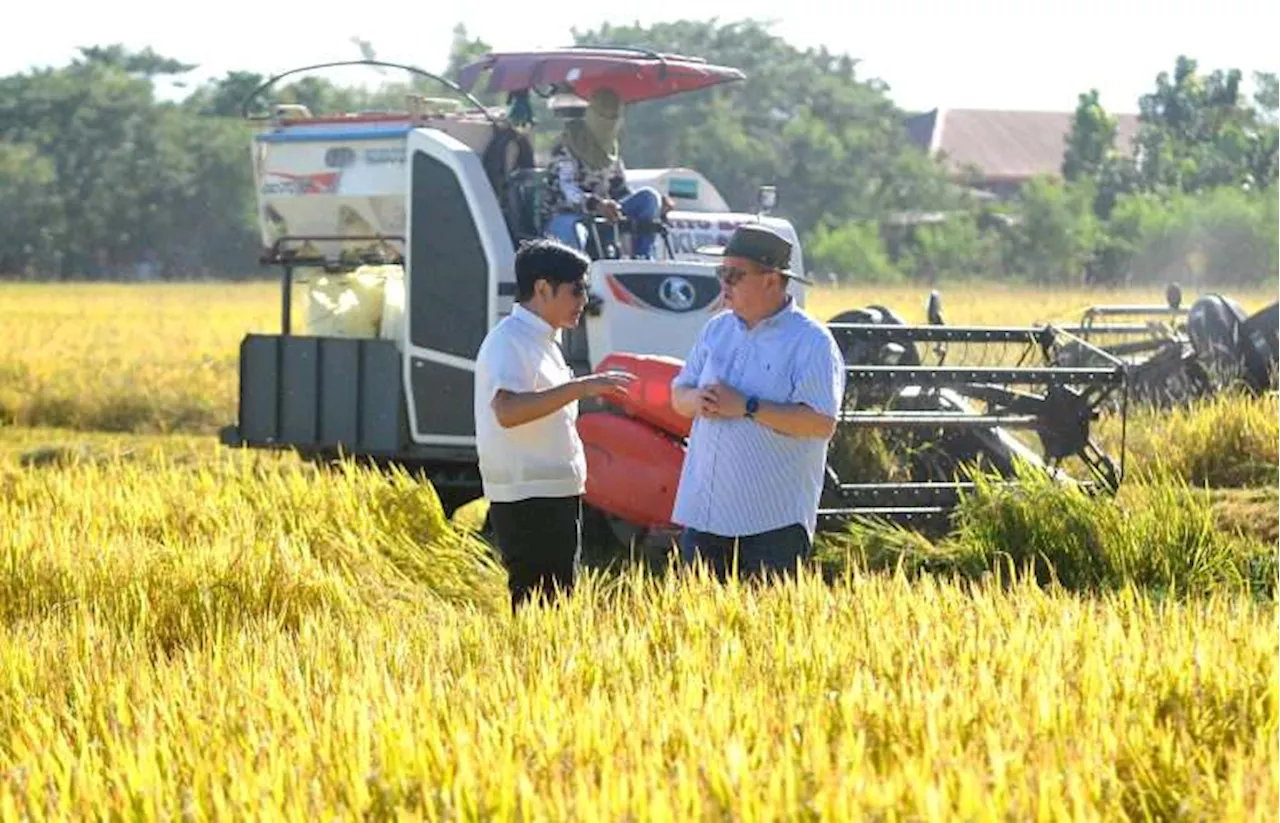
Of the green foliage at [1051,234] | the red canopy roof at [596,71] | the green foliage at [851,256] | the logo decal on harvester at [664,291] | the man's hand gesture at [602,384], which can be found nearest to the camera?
the man's hand gesture at [602,384]

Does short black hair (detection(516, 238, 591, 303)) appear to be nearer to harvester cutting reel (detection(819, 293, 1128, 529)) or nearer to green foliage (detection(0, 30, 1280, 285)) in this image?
harvester cutting reel (detection(819, 293, 1128, 529))

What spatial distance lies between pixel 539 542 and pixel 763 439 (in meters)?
0.78

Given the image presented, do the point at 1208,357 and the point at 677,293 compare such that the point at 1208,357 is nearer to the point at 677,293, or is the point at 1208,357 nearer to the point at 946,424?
the point at 677,293

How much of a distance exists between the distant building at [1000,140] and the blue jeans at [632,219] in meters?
92.6

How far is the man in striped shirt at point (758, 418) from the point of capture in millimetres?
7625

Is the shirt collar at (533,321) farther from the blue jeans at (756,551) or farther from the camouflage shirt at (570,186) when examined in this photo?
the camouflage shirt at (570,186)

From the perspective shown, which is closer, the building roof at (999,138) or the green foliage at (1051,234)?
the green foliage at (1051,234)

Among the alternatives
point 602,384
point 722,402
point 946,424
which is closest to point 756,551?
point 722,402

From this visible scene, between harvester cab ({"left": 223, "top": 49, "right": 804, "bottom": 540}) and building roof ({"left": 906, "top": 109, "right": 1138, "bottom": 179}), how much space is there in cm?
9295

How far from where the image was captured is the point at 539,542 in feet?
26.2

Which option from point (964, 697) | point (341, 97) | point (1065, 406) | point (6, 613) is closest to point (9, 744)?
point (964, 697)

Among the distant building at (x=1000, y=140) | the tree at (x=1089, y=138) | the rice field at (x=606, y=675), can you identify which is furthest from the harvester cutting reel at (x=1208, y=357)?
the distant building at (x=1000, y=140)

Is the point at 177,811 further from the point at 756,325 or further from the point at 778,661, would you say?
the point at 756,325

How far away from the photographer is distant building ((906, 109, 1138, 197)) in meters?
109
